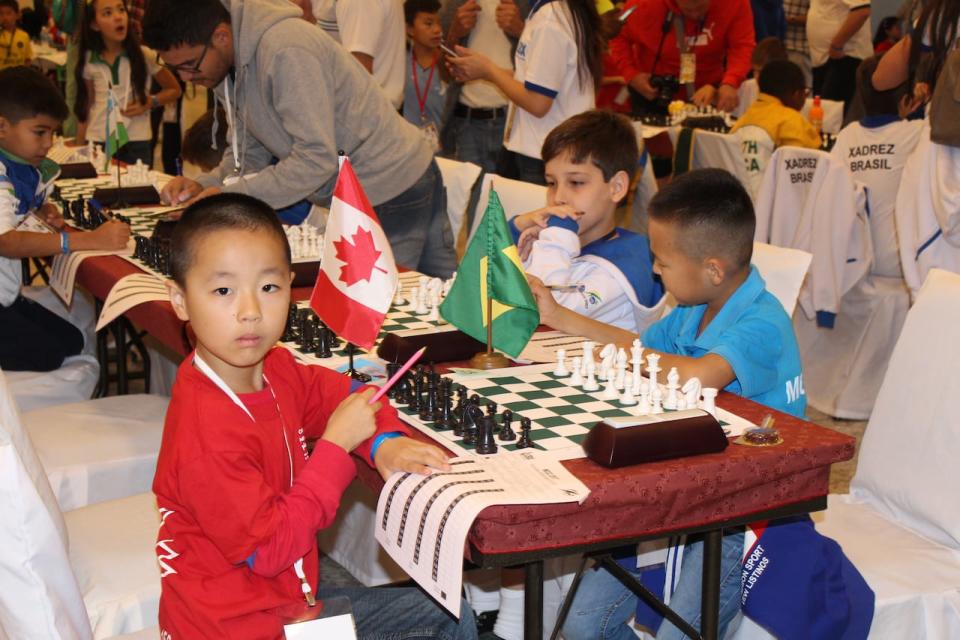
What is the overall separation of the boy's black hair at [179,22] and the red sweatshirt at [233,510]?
1.92 meters

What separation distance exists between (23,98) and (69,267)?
706 mm

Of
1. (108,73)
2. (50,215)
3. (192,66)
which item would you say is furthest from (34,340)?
(108,73)

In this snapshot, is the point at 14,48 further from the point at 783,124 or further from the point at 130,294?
the point at 130,294

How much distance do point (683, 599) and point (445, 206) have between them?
2208mm

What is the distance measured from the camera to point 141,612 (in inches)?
84.0

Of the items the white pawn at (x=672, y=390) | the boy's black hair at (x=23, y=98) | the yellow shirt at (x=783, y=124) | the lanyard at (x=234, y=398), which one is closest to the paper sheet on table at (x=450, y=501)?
the lanyard at (x=234, y=398)

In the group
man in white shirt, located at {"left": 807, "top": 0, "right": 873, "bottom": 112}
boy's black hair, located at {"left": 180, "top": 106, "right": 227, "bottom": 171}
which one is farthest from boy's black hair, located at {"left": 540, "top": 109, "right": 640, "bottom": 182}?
man in white shirt, located at {"left": 807, "top": 0, "right": 873, "bottom": 112}

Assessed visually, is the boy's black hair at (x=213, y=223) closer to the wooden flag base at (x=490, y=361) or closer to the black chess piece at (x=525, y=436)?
the black chess piece at (x=525, y=436)

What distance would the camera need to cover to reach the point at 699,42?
7.27 meters

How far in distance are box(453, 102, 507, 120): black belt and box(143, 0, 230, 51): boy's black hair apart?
276 centimetres

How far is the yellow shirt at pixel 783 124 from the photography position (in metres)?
5.86

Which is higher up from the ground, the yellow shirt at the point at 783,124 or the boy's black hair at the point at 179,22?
the boy's black hair at the point at 179,22

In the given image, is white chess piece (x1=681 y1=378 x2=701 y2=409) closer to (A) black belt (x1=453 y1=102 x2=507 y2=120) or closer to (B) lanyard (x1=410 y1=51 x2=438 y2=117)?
(A) black belt (x1=453 y1=102 x2=507 y2=120)

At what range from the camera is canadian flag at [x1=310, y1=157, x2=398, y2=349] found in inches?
86.3
